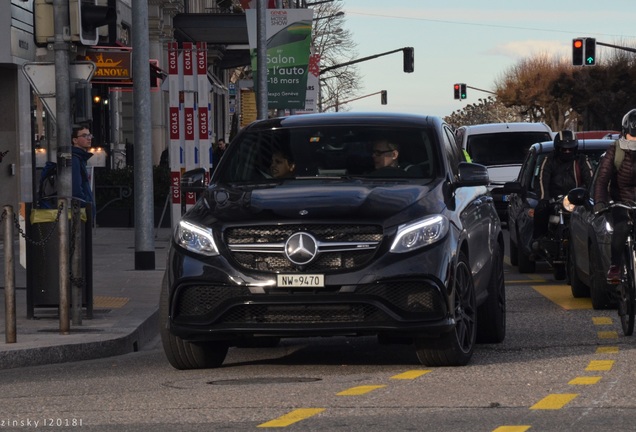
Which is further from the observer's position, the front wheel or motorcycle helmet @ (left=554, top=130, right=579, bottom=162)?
motorcycle helmet @ (left=554, top=130, right=579, bottom=162)

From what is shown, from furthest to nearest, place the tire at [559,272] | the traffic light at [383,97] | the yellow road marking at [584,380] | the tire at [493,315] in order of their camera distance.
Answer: the traffic light at [383,97] → the tire at [559,272] → the tire at [493,315] → the yellow road marking at [584,380]

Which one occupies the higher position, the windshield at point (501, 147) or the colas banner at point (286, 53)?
the colas banner at point (286, 53)

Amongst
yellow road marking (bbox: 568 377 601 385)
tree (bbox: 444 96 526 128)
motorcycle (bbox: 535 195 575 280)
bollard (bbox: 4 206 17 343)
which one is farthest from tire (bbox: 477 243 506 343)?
tree (bbox: 444 96 526 128)

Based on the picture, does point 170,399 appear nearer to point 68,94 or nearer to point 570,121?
point 68,94

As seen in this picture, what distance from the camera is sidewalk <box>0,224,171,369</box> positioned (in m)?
12.0

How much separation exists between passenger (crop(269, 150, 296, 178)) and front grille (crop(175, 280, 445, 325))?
1.46 metres

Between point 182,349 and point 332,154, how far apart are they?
69.9 inches

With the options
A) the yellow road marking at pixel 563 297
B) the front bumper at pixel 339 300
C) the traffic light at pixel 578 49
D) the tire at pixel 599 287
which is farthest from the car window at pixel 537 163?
the traffic light at pixel 578 49

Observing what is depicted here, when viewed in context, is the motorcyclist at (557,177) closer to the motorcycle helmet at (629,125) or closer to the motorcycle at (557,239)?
the motorcycle at (557,239)

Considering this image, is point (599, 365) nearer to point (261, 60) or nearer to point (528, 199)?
point (528, 199)

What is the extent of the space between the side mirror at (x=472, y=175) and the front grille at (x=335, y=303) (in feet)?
4.54

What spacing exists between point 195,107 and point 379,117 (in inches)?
511

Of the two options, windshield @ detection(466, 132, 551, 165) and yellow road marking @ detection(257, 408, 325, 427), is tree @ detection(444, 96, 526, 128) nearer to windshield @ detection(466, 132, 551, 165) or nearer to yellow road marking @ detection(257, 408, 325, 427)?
windshield @ detection(466, 132, 551, 165)

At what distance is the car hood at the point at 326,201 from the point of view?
1029 centimetres
